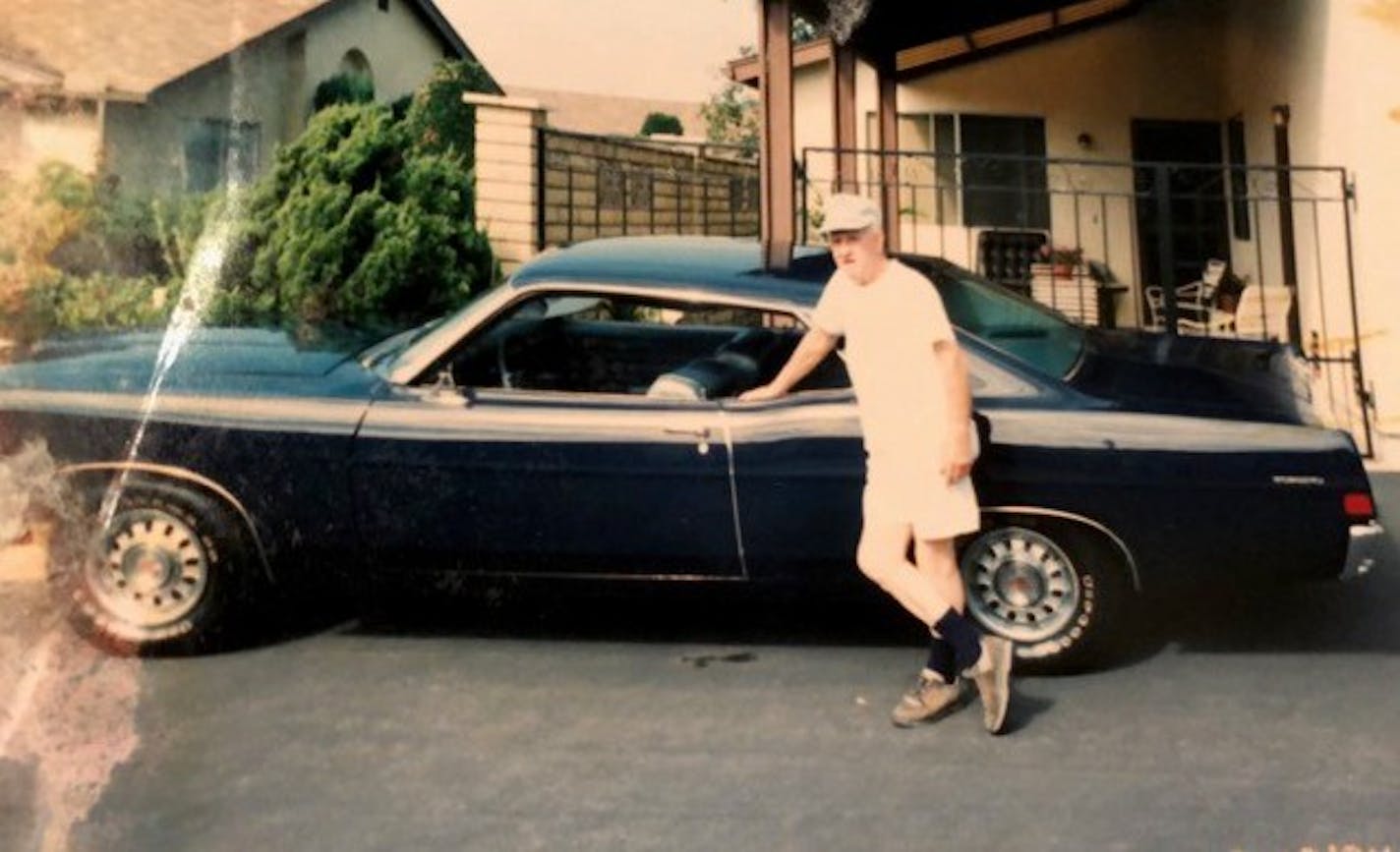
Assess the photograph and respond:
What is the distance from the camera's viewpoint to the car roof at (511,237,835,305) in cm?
428

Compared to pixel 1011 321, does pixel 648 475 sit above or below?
below

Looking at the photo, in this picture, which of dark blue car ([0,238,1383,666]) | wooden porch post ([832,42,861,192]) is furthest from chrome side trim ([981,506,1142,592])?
wooden porch post ([832,42,861,192])

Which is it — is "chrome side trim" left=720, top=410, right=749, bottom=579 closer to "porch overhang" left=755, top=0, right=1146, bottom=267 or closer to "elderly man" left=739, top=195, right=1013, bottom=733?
"elderly man" left=739, top=195, right=1013, bottom=733

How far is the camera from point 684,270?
436cm

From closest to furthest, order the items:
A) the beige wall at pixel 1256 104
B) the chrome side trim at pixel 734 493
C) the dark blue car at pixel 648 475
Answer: the dark blue car at pixel 648 475
the chrome side trim at pixel 734 493
the beige wall at pixel 1256 104

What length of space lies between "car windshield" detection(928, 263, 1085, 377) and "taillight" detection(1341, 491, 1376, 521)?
3.10ft

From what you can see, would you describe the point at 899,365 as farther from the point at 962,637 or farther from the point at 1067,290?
the point at 1067,290

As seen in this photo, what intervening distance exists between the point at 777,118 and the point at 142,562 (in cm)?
500

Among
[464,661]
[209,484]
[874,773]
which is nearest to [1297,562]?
[874,773]

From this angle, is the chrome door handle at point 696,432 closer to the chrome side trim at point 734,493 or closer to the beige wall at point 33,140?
the chrome side trim at point 734,493

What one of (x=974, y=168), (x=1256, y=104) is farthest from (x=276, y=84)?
(x=1256, y=104)

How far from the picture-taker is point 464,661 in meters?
4.38

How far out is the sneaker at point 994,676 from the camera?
12.2ft

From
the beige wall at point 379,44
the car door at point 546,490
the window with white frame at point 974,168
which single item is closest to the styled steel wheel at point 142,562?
the car door at point 546,490
